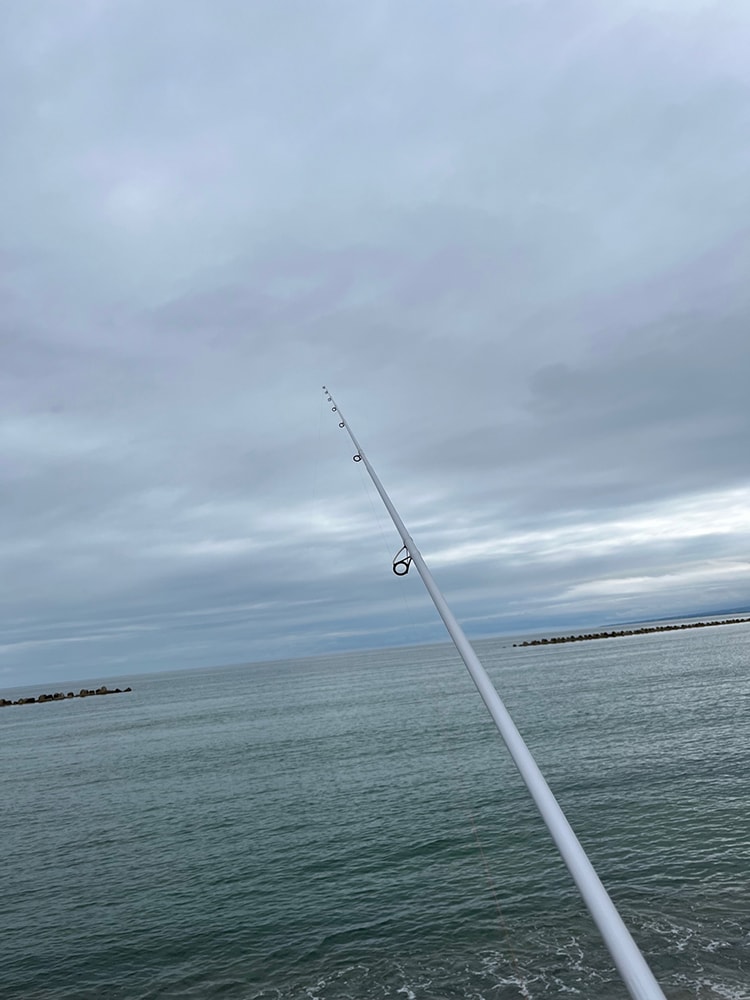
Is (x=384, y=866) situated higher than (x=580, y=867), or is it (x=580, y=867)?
(x=580, y=867)

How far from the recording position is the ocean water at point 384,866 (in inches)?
544

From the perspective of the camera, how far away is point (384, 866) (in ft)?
65.4

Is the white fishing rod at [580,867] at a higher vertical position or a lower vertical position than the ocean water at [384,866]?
higher

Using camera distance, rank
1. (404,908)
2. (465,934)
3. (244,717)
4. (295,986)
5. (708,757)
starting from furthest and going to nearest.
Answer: (244,717) → (708,757) → (404,908) → (465,934) → (295,986)

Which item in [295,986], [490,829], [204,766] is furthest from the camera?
[204,766]

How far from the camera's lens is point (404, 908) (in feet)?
55.0

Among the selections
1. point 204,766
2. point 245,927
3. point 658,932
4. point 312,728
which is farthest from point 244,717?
point 658,932

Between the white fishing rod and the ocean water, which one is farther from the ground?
the white fishing rod

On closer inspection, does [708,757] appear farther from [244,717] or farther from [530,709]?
[244,717]

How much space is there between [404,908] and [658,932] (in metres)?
5.70

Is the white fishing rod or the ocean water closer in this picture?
the white fishing rod

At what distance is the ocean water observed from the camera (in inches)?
544

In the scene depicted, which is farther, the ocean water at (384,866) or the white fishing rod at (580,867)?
the ocean water at (384,866)

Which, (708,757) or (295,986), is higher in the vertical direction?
(295,986)
